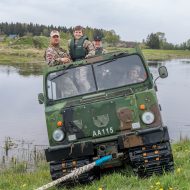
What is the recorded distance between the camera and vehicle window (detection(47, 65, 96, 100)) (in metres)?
8.52

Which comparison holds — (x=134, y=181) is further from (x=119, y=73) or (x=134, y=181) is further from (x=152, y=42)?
(x=152, y=42)

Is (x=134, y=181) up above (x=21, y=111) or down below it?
below

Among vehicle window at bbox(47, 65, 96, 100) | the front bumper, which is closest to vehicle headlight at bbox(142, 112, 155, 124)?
the front bumper

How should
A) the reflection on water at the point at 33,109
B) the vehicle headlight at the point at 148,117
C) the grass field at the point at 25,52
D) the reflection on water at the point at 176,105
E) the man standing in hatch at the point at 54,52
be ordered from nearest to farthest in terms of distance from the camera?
the vehicle headlight at the point at 148,117 < the man standing in hatch at the point at 54,52 < the reflection on water at the point at 33,109 < the reflection on water at the point at 176,105 < the grass field at the point at 25,52

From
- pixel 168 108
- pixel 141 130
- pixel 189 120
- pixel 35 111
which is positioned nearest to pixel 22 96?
pixel 35 111

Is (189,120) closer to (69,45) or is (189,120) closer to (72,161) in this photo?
(69,45)

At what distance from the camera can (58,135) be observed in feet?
26.0

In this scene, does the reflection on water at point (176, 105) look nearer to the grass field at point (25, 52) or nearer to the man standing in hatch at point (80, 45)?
the man standing in hatch at point (80, 45)

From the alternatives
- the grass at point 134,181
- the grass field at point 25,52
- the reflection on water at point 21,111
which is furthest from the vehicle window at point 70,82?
the grass field at point 25,52

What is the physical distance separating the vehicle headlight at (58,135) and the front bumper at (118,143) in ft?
0.48

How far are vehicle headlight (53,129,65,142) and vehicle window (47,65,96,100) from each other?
82 centimetres

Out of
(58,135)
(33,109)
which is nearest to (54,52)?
(58,135)

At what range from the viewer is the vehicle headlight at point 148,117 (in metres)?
7.73

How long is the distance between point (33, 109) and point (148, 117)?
18251mm
